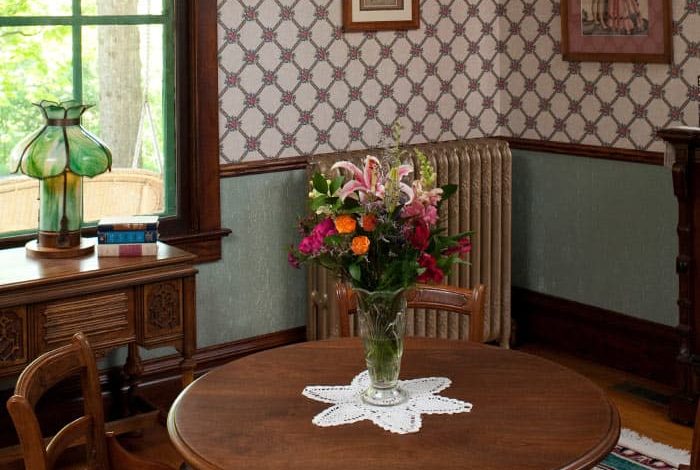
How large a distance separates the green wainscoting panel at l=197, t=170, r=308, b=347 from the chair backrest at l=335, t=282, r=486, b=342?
1.47 meters

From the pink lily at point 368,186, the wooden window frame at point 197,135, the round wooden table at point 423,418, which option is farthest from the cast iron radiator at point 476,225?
the pink lily at point 368,186

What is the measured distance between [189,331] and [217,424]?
1.56 meters

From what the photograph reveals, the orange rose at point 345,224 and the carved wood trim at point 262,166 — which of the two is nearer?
the orange rose at point 345,224

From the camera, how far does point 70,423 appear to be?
7.97 ft

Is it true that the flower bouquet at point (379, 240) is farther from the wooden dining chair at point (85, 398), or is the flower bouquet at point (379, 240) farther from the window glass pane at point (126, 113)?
the window glass pane at point (126, 113)

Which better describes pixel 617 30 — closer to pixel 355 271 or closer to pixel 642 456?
pixel 642 456

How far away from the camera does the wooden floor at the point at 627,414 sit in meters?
4.14

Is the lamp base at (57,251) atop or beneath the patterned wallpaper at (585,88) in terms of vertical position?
beneath

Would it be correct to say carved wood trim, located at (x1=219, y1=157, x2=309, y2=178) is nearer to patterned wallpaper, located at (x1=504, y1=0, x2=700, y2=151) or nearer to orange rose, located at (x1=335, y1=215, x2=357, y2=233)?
patterned wallpaper, located at (x1=504, y1=0, x2=700, y2=151)

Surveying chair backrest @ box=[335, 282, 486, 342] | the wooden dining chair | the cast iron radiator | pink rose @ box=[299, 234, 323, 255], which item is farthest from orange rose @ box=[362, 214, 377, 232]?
the cast iron radiator

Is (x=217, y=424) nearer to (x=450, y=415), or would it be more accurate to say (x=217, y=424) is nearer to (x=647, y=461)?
(x=450, y=415)

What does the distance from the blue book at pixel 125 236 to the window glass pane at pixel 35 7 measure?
914 millimetres

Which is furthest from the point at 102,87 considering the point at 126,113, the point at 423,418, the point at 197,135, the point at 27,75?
the point at 423,418

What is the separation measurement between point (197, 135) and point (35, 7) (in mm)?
822
